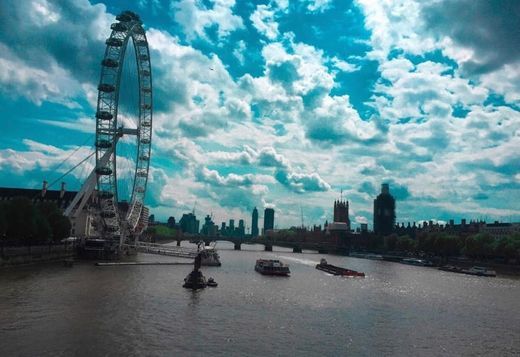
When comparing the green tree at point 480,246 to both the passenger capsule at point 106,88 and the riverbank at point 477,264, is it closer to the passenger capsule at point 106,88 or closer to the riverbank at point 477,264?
the riverbank at point 477,264

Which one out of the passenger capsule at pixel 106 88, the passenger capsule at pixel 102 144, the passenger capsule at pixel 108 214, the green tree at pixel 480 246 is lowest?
the green tree at pixel 480 246

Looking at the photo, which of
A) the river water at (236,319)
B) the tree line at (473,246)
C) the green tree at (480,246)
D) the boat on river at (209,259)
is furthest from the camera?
the green tree at (480,246)

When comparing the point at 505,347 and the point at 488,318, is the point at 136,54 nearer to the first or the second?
the point at 488,318

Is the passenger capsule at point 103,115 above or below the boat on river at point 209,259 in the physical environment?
above

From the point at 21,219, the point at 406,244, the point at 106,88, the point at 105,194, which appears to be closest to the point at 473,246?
the point at 406,244

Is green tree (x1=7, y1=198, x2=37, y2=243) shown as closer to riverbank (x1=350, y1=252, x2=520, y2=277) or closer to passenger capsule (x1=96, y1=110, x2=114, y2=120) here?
passenger capsule (x1=96, y1=110, x2=114, y2=120)

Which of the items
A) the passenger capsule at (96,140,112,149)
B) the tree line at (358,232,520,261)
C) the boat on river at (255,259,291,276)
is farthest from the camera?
the tree line at (358,232,520,261)

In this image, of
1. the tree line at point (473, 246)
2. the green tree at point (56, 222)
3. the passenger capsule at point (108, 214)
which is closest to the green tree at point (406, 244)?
the tree line at point (473, 246)

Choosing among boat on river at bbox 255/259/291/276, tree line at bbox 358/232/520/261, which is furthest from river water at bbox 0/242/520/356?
tree line at bbox 358/232/520/261

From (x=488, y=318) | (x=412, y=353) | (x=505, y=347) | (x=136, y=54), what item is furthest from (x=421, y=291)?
(x=136, y=54)
